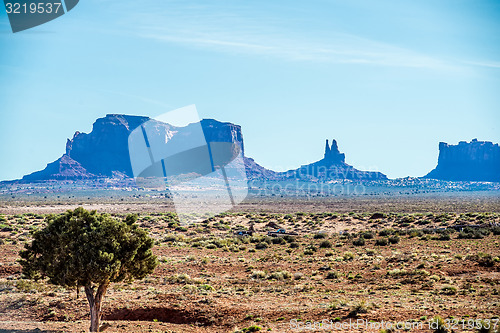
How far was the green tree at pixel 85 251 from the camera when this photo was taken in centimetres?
1334

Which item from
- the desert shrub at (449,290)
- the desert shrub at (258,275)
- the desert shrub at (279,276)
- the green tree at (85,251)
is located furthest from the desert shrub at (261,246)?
the green tree at (85,251)

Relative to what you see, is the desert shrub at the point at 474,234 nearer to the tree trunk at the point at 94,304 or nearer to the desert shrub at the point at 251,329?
the desert shrub at the point at 251,329

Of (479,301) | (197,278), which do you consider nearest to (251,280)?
(197,278)

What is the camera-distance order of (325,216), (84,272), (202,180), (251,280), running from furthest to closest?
1. (202,180)
2. (325,216)
3. (251,280)
4. (84,272)

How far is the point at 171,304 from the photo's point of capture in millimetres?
17781

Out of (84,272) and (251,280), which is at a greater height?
(84,272)

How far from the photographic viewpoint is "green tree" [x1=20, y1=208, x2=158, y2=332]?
1334 centimetres

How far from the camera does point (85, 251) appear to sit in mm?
13398

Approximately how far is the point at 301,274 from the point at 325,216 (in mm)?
38852

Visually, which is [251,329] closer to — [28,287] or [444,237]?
[28,287]

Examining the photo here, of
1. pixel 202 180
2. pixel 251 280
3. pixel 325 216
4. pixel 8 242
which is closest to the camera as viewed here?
pixel 251 280

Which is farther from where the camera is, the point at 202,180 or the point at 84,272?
the point at 202,180

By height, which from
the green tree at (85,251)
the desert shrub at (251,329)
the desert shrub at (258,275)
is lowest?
the desert shrub at (258,275)

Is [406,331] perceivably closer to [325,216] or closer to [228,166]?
[325,216]
